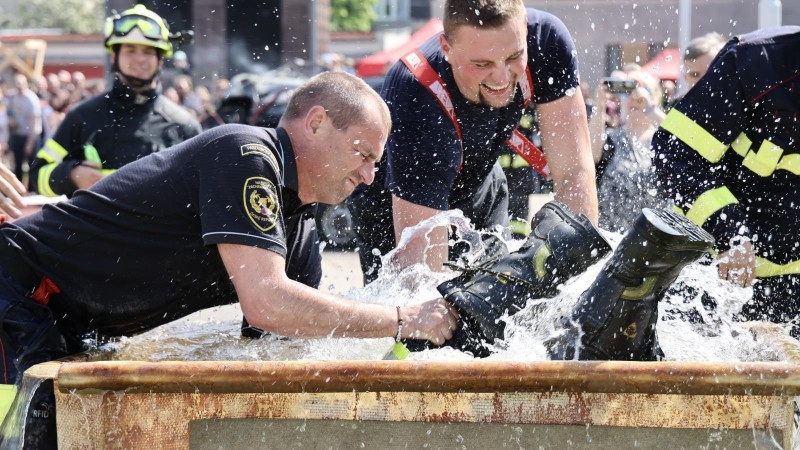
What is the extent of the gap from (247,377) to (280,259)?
527 millimetres

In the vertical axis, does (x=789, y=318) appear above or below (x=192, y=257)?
below

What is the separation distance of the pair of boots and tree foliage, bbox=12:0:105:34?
211ft

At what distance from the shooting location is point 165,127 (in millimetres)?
5711

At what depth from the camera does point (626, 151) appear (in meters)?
6.45

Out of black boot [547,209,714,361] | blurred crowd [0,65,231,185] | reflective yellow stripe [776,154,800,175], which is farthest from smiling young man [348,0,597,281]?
blurred crowd [0,65,231,185]

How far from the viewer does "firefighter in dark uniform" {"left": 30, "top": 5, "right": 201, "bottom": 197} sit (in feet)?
17.9

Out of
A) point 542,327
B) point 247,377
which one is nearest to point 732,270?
point 542,327

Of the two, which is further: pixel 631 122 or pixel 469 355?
pixel 631 122

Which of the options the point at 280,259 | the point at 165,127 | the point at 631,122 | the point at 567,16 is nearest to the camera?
the point at 280,259

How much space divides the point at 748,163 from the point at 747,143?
0.07 m

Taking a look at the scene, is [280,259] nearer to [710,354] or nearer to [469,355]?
[469,355]

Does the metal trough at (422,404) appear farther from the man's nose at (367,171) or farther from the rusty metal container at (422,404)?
the man's nose at (367,171)

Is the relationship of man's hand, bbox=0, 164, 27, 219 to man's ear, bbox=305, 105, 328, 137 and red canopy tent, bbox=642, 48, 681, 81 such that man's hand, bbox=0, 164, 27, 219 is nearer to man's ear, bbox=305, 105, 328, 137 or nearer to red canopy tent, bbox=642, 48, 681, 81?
man's ear, bbox=305, 105, 328, 137

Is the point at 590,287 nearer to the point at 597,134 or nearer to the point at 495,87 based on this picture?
the point at 495,87
